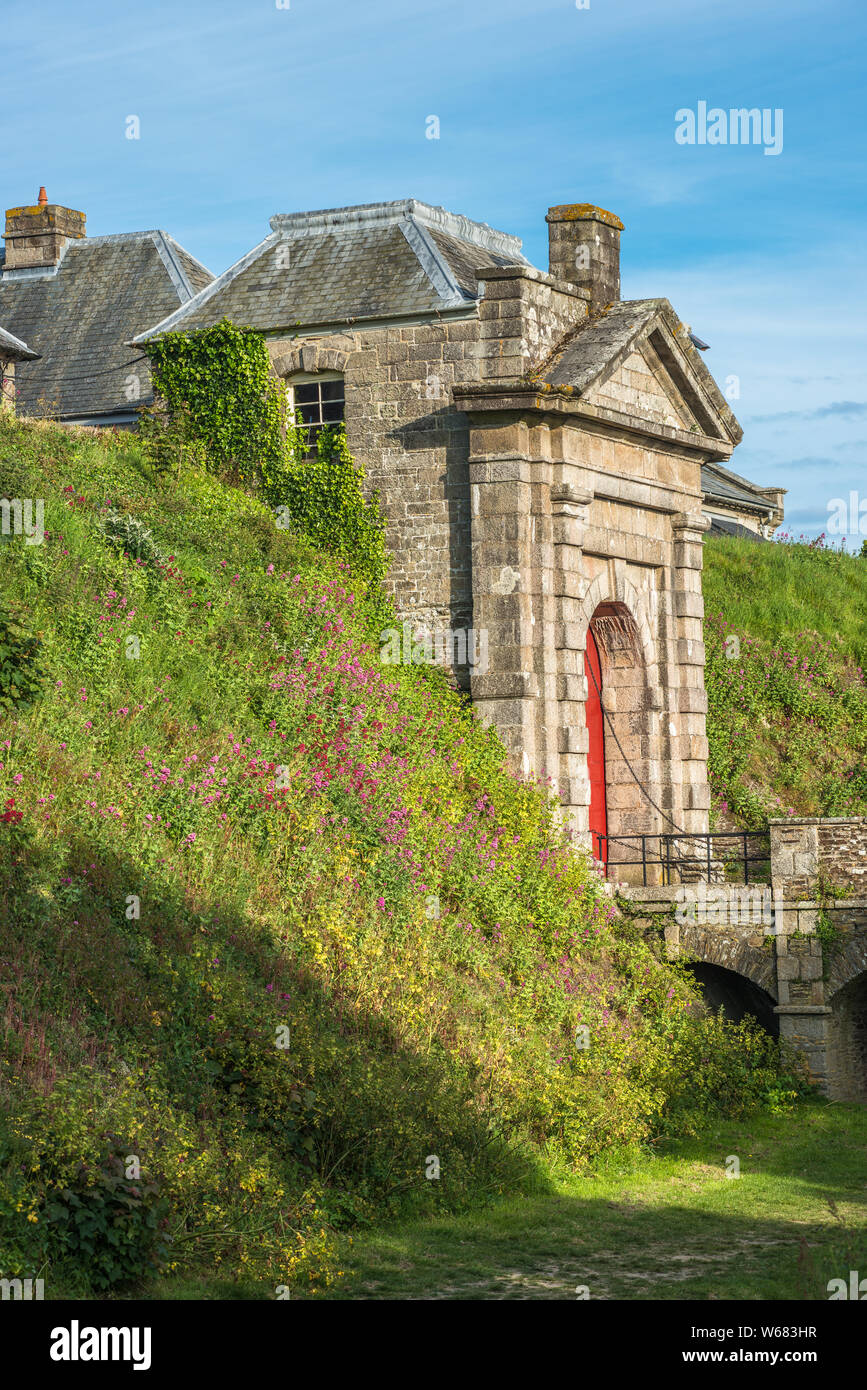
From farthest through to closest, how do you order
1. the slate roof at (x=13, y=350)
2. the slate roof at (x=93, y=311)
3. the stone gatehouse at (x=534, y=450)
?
the slate roof at (x=13, y=350), the slate roof at (x=93, y=311), the stone gatehouse at (x=534, y=450)

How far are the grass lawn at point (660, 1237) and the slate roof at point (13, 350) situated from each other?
18.2 meters

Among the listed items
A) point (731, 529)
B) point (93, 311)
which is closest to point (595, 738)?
point (93, 311)

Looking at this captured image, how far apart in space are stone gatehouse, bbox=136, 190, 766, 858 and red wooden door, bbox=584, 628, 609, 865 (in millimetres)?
35

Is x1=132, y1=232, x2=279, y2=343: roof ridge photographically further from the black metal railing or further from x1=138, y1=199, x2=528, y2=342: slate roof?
the black metal railing

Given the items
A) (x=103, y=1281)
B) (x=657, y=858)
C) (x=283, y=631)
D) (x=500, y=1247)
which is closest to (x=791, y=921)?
(x=657, y=858)

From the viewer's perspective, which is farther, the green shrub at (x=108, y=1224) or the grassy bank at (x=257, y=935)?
the grassy bank at (x=257, y=935)

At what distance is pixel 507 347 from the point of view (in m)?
20.3

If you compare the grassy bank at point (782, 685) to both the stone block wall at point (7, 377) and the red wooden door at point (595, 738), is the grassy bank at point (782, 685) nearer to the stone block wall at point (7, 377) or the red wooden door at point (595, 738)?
the red wooden door at point (595, 738)

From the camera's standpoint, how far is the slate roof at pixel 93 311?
27875mm

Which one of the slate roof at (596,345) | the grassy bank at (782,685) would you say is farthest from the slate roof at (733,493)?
the slate roof at (596,345)

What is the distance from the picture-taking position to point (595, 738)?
75.0ft

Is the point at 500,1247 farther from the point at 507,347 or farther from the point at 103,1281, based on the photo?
the point at 507,347

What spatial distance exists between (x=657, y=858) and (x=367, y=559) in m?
5.66

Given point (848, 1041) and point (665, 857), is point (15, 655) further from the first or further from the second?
point (665, 857)
